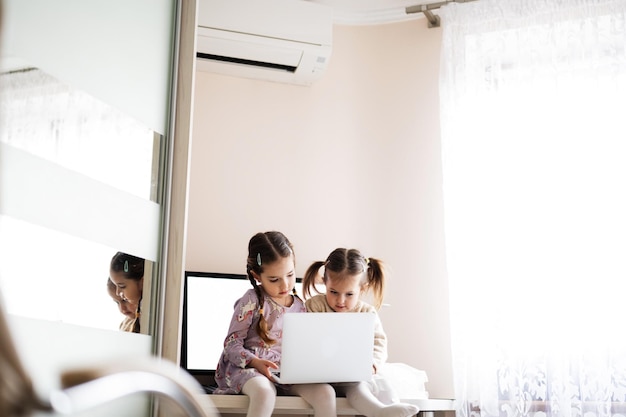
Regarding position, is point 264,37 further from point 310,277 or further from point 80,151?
point 80,151

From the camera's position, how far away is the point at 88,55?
1.64m

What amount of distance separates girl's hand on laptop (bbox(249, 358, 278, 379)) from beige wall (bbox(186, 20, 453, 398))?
0.66 m

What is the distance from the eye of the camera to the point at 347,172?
9.53 feet

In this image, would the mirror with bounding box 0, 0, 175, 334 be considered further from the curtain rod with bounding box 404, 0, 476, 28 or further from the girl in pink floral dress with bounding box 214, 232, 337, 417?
the curtain rod with bounding box 404, 0, 476, 28

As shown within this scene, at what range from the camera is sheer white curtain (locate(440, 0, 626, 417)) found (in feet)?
7.98

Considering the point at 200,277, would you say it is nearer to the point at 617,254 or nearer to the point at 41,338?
the point at 41,338

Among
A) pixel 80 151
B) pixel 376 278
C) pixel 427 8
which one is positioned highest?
pixel 427 8

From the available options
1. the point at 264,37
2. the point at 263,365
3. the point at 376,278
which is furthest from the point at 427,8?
the point at 263,365

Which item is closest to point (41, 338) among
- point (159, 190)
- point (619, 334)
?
point (159, 190)

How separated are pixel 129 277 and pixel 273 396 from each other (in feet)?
1.77

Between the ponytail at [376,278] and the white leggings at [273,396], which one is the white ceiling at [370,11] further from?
the white leggings at [273,396]

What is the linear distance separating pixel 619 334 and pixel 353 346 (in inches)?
39.5

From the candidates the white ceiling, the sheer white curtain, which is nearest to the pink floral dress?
the sheer white curtain

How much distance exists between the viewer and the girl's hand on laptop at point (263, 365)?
2098mm
